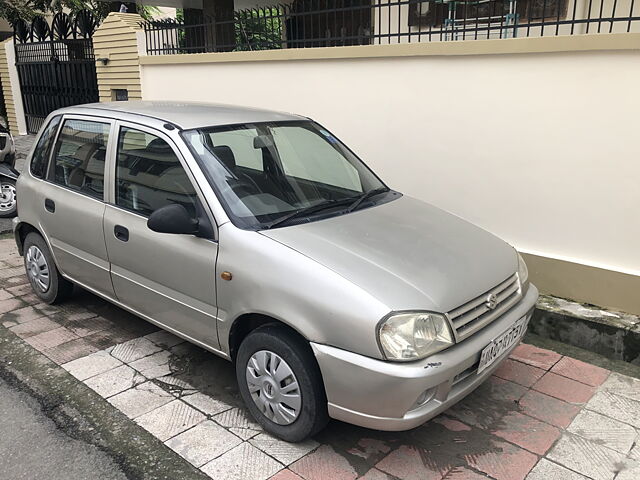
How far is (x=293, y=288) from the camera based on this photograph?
108 inches

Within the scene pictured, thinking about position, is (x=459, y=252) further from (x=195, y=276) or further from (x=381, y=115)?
(x=381, y=115)

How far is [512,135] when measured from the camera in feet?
14.8

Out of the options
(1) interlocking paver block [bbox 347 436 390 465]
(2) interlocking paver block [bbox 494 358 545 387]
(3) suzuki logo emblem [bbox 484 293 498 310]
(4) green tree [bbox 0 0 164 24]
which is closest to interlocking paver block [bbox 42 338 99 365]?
(1) interlocking paver block [bbox 347 436 390 465]

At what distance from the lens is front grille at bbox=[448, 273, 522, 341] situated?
9.00 ft

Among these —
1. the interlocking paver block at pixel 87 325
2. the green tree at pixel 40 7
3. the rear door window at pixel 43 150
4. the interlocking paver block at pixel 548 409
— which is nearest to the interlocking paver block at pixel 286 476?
the interlocking paver block at pixel 548 409

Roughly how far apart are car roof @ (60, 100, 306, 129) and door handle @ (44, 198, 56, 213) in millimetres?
715

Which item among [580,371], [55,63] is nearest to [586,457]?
[580,371]

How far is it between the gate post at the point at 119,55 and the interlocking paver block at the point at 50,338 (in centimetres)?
480

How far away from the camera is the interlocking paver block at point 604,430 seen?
122 inches

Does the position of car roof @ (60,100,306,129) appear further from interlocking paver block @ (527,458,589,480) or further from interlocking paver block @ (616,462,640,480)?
interlocking paver block @ (616,462,640,480)

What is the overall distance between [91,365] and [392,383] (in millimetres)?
2306

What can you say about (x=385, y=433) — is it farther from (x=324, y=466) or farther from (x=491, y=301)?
(x=491, y=301)

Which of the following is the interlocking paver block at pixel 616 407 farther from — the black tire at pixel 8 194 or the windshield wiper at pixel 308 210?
the black tire at pixel 8 194

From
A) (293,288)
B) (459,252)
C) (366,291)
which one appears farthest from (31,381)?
(459,252)
